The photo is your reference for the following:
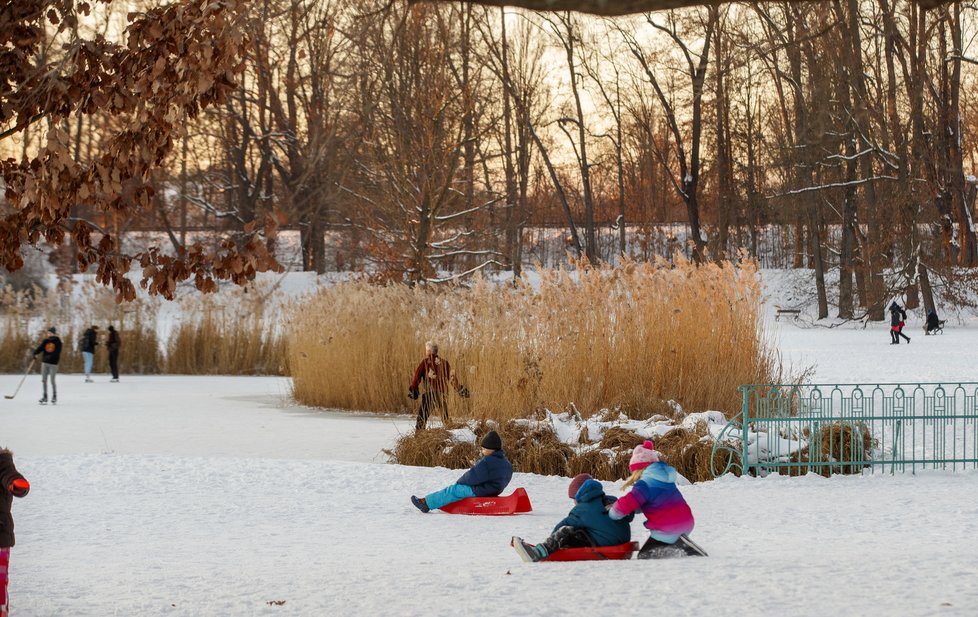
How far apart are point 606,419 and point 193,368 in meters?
14.9

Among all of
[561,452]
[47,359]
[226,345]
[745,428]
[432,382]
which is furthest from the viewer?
[226,345]

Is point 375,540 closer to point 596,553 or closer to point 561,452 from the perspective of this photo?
point 596,553

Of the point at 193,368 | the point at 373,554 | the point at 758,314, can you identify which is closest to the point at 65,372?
the point at 193,368

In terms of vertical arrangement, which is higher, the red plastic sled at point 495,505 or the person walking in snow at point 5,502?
Answer: the person walking in snow at point 5,502

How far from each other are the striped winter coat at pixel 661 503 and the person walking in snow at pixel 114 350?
719 inches

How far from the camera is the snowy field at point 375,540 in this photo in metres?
5.93

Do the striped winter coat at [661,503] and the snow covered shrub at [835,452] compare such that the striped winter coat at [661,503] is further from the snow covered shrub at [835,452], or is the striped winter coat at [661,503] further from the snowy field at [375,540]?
the snow covered shrub at [835,452]

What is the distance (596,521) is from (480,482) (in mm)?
2150

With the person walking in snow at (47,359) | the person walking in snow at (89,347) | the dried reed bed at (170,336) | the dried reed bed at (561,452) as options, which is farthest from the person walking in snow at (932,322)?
the dried reed bed at (561,452)

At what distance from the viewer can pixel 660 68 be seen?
3909 centimetres

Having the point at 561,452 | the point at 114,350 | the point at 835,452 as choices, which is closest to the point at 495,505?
the point at 561,452

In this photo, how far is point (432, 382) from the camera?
13.8m

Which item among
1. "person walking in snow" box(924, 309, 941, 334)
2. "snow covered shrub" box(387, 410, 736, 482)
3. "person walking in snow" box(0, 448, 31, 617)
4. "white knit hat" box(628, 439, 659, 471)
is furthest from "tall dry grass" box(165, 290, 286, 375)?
"person walking in snow" box(0, 448, 31, 617)

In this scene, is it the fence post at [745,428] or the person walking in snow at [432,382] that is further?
the person walking in snow at [432,382]
